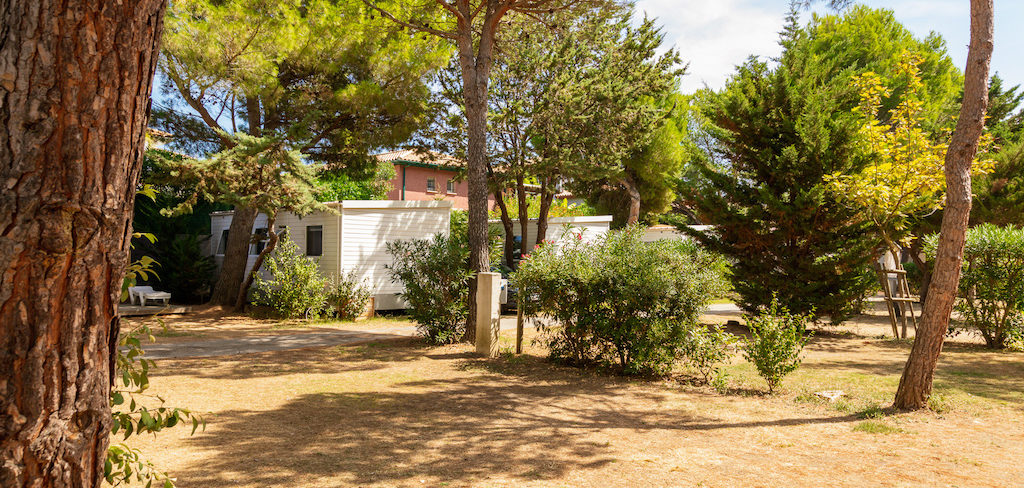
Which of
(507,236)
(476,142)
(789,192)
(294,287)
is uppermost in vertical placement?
(476,142)

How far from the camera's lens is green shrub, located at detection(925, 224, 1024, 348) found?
32.5 feet

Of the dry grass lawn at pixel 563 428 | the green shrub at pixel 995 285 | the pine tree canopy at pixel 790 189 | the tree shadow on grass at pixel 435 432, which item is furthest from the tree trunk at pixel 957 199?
the pine tree canopy at pixel 790 189

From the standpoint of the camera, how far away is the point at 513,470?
160 inches

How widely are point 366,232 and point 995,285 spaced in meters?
11.5

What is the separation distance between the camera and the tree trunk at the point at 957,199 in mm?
5352

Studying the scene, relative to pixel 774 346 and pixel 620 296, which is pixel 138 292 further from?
pixel 774 346

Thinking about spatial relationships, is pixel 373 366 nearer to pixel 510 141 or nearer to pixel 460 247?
pixel 460 247

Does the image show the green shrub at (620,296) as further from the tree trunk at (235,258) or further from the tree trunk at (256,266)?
the tree trunk at (235,258)

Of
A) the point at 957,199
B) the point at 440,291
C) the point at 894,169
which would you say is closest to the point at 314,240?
the point at 440,291

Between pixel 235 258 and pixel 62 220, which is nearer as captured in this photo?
pixel 62 220

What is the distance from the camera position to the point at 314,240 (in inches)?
592

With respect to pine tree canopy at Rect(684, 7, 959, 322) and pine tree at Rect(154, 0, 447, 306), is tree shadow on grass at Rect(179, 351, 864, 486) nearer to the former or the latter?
pine tree canopy at Rect(684, 7, 959, 322)

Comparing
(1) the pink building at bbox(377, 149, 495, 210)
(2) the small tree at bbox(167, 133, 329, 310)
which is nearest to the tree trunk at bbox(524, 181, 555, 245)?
(2) the small tree at bbox(167, 133, 329, 310)

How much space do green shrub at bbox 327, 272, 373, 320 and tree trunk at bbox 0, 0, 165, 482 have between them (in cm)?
1253
